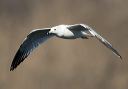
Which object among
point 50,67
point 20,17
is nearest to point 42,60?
point 50,67

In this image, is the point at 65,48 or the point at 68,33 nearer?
the point at 68,33

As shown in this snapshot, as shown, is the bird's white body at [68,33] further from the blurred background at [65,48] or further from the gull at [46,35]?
the blurred background at [65,48]

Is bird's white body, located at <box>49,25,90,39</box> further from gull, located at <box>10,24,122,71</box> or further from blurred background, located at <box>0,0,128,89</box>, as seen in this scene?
blurred background, located at <box>0,0,128,89</box>

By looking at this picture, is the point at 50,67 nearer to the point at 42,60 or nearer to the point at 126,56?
the point at 42,60

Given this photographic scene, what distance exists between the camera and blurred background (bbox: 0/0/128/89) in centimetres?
1473

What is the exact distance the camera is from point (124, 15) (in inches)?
589

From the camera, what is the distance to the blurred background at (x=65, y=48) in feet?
48.3

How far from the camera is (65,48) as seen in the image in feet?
49.7

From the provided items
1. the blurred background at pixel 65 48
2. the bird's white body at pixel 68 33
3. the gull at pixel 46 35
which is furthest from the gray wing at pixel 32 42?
the blurred background at pixel 65 48

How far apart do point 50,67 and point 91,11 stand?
4.93ft

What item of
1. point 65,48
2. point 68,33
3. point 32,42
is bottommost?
point 68,33

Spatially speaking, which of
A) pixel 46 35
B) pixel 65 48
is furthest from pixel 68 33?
pixel 65 48

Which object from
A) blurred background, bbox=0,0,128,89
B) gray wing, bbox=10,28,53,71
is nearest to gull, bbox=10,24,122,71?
gray wing, bbox=10,28,53,71

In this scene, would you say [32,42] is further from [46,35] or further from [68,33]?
[68,33]
